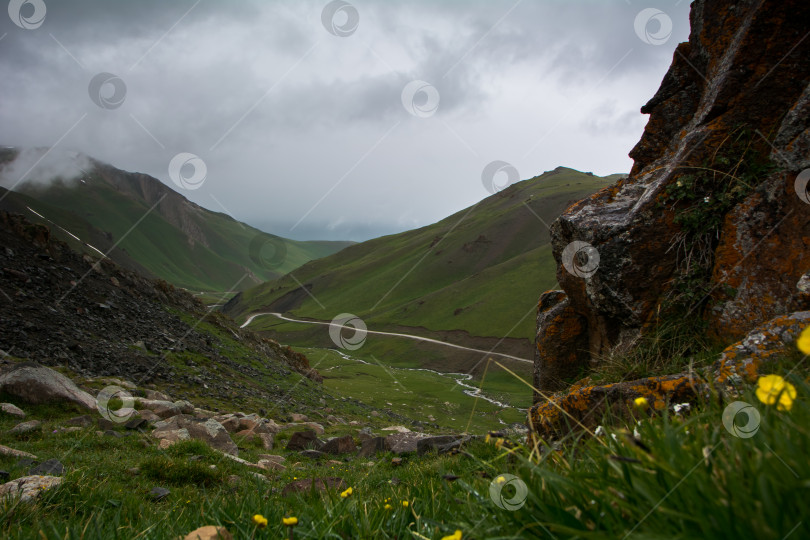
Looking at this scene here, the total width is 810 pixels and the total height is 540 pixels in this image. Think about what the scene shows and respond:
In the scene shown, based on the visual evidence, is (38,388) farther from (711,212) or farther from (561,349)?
(711,212)

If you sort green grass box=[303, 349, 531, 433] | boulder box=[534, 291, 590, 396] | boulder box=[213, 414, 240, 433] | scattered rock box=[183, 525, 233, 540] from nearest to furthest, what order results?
1. scattered rock box=[183, 525, 233, 540]
2. boulder box=[534, 291, 590, 396]
3. boulder box=[213, 414, 240, 433]
4. green grass box=[303, 349, 531, 433]

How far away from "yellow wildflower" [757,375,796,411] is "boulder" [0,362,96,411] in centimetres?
1907

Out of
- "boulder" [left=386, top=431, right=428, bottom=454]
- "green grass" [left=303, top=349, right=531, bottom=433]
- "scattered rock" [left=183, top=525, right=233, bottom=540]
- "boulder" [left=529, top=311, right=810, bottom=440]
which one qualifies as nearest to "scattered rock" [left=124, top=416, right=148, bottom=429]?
"boulder" [left=386, top=431, right=428, bottom=454]

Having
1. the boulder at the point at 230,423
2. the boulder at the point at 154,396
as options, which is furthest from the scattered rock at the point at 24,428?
the boulder at the point at 154,396

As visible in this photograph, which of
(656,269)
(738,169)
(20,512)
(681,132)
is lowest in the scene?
(656,269)

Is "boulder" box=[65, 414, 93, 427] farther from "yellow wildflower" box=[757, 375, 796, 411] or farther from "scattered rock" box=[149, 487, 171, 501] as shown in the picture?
"yellow wildflower" box=[757, 375, 796, 411]

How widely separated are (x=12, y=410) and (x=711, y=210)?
19.4 m

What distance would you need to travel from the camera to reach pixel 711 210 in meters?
8.61

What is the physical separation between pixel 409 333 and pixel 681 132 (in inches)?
5308

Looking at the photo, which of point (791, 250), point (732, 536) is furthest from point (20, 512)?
point (791, 250)

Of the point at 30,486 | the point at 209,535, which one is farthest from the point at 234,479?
the point at 209,535

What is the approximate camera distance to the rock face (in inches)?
303

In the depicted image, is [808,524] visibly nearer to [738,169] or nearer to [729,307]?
[729,307]

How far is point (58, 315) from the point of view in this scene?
87.7 feet
